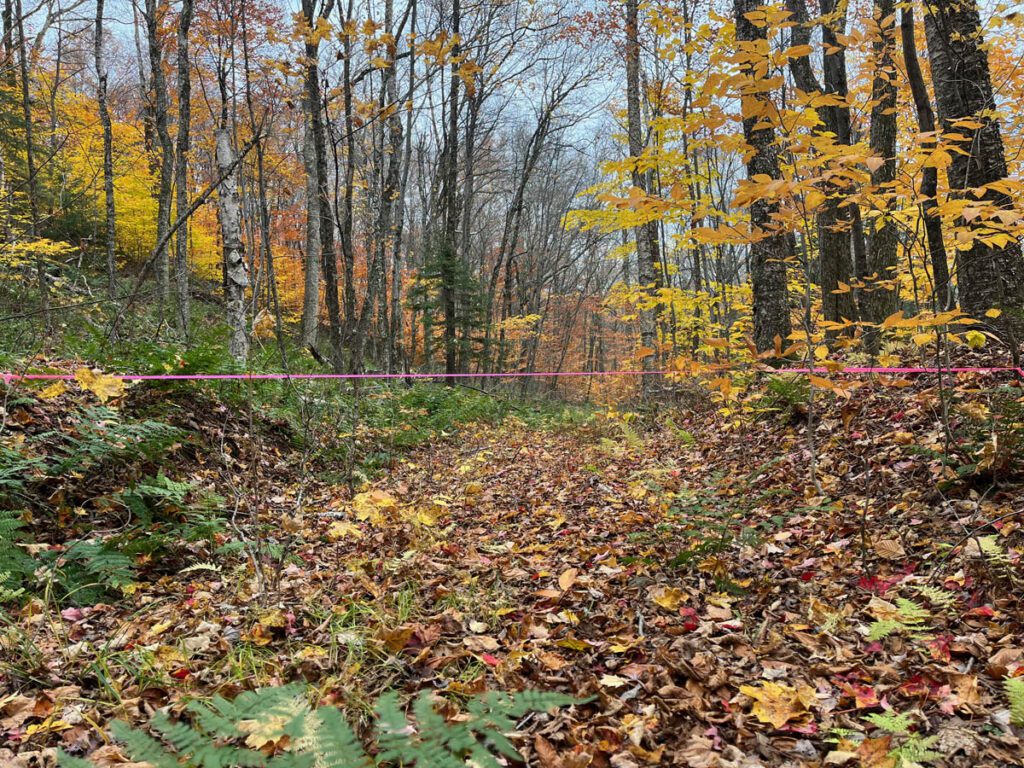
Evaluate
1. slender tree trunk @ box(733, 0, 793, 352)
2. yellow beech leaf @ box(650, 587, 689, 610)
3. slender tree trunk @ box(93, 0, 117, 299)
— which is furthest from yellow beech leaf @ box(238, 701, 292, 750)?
slender tree trunk @ box(93, 0, 117, 299)

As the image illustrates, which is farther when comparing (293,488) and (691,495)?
(293,488)

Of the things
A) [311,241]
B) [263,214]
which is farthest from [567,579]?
[311,241]

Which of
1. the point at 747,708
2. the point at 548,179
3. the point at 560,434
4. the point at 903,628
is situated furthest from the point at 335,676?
the point at 548,179

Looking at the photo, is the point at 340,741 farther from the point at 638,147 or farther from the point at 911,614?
the point at 638,147

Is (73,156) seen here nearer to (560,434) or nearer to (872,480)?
(560,434)

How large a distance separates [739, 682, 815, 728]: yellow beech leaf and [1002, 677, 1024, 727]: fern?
53 cm

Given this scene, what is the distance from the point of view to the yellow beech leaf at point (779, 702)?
Answer: 1824mm

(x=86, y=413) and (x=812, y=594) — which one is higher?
(x=86, y=413)

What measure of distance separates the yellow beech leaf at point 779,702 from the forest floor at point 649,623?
0.04 ft

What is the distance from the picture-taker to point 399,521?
3.72m

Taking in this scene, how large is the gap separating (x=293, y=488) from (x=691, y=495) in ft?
11.8

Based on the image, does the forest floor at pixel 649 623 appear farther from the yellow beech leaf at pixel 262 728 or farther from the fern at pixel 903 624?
the yellow beech leaf at pixel 262 728

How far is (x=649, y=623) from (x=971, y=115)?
472cm

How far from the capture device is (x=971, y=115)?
4309 mm
